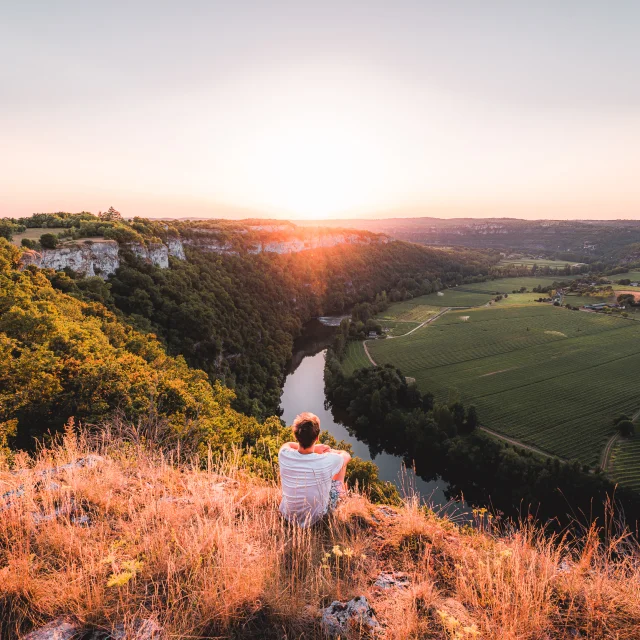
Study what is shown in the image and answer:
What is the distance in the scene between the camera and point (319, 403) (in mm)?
47062

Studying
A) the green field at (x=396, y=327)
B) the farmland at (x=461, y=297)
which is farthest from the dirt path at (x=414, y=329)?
the farmland at (x=461, y=297)

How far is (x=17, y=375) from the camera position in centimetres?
1008

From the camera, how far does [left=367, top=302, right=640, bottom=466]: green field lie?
127 feet

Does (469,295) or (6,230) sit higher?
(6,230)

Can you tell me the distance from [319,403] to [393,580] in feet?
145

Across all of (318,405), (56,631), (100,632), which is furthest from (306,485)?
(318,405)

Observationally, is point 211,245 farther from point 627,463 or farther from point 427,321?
point 627,463

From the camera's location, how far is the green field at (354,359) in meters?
55.2

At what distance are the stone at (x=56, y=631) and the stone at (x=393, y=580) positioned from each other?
2594mm

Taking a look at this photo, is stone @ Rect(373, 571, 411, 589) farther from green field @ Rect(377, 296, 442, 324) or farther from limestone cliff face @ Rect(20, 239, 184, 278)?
green field @ Rect(377, 296, 442, 324)

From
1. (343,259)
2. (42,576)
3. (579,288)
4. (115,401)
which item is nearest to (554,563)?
(42,576)

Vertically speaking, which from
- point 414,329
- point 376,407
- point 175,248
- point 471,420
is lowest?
point 471,420

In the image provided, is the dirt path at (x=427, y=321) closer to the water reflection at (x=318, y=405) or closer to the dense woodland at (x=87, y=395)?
the water reflection at (x=318, y=405)

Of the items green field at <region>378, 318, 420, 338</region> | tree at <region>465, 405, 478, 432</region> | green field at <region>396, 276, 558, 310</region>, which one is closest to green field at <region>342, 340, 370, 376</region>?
green field at <region>378, 318, 420, 338</region>
